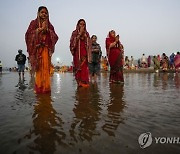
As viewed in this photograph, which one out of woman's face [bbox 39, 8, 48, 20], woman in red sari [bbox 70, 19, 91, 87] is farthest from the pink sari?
woman's face [bbox 39, 8, 48, 20]

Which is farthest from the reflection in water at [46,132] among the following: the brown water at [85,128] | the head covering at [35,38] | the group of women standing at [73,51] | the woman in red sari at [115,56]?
the woman in red sari at [115,56]

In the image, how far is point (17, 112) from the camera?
146 inches

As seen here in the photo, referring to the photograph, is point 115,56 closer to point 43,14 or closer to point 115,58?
point 115,58

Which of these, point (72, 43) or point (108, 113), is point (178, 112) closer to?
point (108, 113)

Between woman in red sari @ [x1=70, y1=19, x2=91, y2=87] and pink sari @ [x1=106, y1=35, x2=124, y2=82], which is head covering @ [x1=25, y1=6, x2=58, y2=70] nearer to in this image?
woman in red sari @ [x1=70, y1=19, x2=91, y2=87]

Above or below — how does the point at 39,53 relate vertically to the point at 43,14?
below

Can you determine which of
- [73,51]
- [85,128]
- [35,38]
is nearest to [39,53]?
[35,38]

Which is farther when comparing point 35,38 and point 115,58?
point 115,58

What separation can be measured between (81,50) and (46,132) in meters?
5.39

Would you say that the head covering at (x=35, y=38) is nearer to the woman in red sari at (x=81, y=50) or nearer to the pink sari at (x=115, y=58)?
the woman in red sari at (x=81, y=50)

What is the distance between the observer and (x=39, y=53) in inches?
248

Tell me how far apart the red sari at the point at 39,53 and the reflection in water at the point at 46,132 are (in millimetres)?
2639

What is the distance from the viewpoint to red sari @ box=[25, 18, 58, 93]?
20.5 feet

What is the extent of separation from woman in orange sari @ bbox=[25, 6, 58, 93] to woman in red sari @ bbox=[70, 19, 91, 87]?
1484 millimetres
